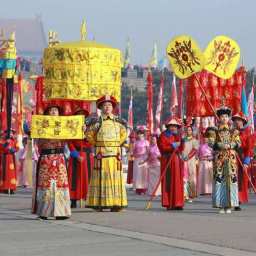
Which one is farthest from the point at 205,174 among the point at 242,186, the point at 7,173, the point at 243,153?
the point at 243,153

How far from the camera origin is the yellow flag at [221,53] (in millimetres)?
16547

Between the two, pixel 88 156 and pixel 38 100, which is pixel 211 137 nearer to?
pixel 88 156

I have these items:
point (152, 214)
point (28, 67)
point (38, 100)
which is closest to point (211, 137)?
point (152, 214)

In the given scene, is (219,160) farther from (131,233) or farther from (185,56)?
(131,233)

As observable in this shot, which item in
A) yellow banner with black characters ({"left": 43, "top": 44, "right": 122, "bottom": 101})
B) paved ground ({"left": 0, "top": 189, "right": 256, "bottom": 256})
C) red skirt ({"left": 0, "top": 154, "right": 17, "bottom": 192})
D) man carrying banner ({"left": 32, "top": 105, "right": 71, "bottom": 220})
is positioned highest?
yellow banner with black characters ({"left": 43, "top": 44, "right": 122, "bottom": 101})

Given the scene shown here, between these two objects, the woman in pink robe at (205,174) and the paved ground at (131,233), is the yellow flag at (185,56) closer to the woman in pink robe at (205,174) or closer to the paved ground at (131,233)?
the paved ground at (131,233)

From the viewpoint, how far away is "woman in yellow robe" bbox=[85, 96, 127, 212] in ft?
49.9

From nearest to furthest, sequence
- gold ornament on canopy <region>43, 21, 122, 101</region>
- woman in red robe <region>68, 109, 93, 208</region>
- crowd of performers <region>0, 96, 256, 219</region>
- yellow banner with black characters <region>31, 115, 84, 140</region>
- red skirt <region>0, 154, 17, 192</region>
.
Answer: crowd of performers <region>0, 96, 256, 219</region> → yellow banner with black characters <region>31, 115, 84, 140</region> → gold ornament on canopy <region>43, 21, 122, 101</region> → woman in red robe <region>68, 109, 93, 208</region> → red skirt <region>0, 154, 17, 192</region>

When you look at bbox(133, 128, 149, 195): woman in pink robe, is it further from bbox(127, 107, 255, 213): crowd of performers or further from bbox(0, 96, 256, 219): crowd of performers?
bbox(0, 96, 256, 219): crowd of performers

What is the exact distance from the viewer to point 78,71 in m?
16.1

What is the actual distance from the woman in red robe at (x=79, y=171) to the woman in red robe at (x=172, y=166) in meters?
1.25

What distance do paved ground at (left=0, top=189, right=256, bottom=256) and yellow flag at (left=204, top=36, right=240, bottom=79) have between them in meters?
2.42

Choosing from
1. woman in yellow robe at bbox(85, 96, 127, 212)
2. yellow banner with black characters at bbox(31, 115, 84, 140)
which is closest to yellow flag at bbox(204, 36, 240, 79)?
woman in yellow robe at bbox(85, 96, 127, 212)

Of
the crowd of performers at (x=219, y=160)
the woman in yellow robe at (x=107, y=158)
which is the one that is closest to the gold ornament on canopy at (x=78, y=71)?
the woman in yellow robe at (x=107, y=158)
